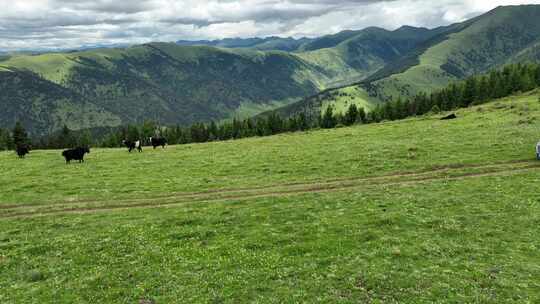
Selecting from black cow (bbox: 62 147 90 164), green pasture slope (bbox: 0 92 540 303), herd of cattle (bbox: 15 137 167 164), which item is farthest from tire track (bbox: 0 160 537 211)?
herd of cattle (bbox: 15 137 167 164)

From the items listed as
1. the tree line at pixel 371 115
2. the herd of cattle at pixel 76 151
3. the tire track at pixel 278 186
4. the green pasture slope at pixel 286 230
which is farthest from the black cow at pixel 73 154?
the tree line at pixel 371 115

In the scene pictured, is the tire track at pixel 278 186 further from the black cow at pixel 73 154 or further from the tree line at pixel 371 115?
the tree line at pixel 371 115

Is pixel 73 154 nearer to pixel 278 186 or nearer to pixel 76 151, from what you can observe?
pixel 76 151

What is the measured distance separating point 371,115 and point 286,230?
15508cm

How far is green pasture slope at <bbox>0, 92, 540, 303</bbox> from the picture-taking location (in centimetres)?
1952

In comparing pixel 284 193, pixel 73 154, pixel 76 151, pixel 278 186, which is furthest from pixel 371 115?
pixel 284 193

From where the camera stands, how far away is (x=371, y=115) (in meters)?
174

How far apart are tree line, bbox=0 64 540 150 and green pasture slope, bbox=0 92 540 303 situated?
301 ft

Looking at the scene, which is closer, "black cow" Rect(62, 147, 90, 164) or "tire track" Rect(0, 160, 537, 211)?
"tire track" Rect(0, 160, 537, 211)

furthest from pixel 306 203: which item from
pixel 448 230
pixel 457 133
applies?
pixel 457 133

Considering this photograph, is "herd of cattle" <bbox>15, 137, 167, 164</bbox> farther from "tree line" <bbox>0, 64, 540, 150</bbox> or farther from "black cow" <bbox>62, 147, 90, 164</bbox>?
"tree line" <bbox>0, 64, 540, 150</bbox>

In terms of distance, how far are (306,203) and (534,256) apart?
1570 centimetres

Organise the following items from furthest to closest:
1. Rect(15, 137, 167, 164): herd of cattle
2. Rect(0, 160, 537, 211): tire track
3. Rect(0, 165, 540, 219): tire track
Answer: Rect(15, 137, 167, 164): herd of cattle
Rect(0, 160, 537, 211): tire track
Rect(0, 165, 540, 219): tire track

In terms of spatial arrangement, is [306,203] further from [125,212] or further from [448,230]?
[125,212]
